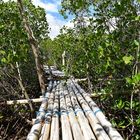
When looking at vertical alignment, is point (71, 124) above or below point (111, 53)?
below

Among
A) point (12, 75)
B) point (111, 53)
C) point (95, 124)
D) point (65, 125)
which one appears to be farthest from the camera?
point (12, 75)

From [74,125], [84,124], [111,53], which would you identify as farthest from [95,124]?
[111,53]

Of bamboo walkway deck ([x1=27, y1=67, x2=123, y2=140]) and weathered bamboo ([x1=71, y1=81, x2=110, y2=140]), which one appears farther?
bamboo walkway deck ([x1=27, y1=67, x2=123, y2=140])

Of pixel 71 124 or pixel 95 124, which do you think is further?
pixel 71 124

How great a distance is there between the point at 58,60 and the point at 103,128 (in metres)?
23.2

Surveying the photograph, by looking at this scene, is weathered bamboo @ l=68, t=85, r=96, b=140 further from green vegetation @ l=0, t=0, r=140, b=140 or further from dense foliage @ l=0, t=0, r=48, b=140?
dense foliage @ l=0, t=0, r=48, b=140

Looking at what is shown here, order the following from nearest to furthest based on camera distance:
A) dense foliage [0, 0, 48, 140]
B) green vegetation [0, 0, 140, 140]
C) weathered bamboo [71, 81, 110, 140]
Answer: weathered bamboo [71, 81, 110, 140], green vegetation [0, 0, 140, 140], dense foliage [0, 0, 48, 140]

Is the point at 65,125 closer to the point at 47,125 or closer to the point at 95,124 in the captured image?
the point at 47,125

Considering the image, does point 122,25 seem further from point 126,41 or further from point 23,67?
point 23,67

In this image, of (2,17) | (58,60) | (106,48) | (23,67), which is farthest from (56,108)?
(58,60)

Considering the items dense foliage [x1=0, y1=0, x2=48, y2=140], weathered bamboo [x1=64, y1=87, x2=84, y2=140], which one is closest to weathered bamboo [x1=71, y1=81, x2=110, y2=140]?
weathered bamboo [x1=64, y1=87, x2=84, y2=140]

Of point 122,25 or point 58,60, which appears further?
point 58,60

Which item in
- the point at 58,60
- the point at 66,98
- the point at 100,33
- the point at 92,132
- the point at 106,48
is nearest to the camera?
the point at 92,132

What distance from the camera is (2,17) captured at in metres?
9.09
